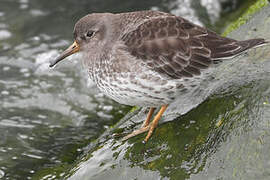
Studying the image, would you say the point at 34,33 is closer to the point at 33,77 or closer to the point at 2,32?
the point at 2,32

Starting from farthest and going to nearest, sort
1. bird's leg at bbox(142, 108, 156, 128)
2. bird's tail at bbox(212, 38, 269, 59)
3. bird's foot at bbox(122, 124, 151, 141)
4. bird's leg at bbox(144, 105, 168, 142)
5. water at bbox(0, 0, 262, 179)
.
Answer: water at bbox(0, 0, 262, 179), bird's leg at bbox(142, 108, 156, 128), bird's foot at bbox(122, 124, 151, 141), bird's leg at bbox(144, 105, 168, 142), bird's tail at bbox(212, 38, 269, 59)

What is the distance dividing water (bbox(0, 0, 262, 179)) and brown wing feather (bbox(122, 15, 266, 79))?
1848 millimetres

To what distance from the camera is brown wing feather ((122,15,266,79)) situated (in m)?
4.64

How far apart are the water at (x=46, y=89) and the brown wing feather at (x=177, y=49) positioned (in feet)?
6.06

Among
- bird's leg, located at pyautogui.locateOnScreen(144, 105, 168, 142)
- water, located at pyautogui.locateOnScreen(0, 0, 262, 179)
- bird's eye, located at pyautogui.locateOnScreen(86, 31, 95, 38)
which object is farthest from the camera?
water, located at pyautogui.locateOnScreen(0, 0, 262, 179)

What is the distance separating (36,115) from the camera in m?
6.87

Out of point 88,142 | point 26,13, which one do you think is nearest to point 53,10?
point 26,13

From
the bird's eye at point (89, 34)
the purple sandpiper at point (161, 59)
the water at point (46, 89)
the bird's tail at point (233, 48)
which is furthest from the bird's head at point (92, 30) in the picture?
the water at point (46, 89)

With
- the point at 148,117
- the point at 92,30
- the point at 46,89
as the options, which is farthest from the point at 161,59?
the point at 46,89

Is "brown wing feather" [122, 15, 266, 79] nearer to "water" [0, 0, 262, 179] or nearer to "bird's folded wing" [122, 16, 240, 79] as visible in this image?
"bird's folded wing" [122, 16, 240, 79]

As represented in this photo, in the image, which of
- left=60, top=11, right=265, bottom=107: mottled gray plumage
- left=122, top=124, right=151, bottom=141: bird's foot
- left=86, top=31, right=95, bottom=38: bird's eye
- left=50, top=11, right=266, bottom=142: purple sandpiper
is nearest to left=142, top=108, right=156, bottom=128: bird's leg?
left=122, top=124, right=151, bottom=141: bird's foot

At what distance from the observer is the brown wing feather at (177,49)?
15.2 feet

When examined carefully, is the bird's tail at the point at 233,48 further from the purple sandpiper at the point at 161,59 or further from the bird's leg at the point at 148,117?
the bird's leg at the point at 148,117

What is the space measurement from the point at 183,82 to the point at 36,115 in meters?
2.98
